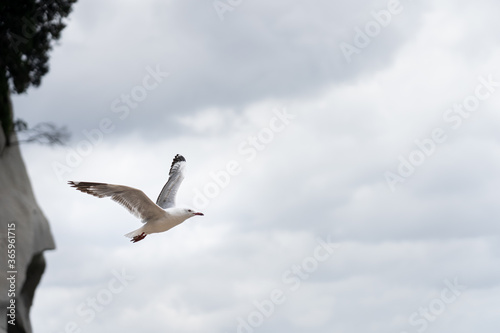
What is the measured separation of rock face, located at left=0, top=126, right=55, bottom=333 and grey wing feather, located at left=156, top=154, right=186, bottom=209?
438 cm

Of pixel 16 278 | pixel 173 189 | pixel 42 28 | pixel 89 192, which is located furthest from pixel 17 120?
pixel 89 192

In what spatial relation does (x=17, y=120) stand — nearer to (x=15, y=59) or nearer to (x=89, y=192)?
(x=15, y=59)

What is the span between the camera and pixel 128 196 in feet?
38.7

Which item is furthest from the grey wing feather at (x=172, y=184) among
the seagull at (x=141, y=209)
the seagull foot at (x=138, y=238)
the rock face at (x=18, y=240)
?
the rock face at (x=18, y=240)

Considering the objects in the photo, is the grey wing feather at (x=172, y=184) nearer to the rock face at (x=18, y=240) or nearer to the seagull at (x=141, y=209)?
the seagull at (x=141, y=209)

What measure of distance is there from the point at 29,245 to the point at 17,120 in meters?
2.87

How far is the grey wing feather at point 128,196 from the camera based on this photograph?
1166 cm

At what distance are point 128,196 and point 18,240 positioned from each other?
6048mm

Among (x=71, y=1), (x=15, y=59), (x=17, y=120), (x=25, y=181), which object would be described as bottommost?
(x=25, y=181)

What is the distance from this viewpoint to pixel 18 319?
1741 centimetres

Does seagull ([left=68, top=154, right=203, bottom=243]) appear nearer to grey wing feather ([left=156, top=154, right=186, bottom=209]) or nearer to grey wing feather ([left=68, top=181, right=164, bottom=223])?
grey wing feather ([left=68, top=181, right=164, bottom=223])

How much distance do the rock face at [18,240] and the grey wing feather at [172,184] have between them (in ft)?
14.4

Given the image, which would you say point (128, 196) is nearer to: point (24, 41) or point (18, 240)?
point (18, 240)

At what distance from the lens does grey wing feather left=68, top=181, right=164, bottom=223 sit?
1166 centimetres
